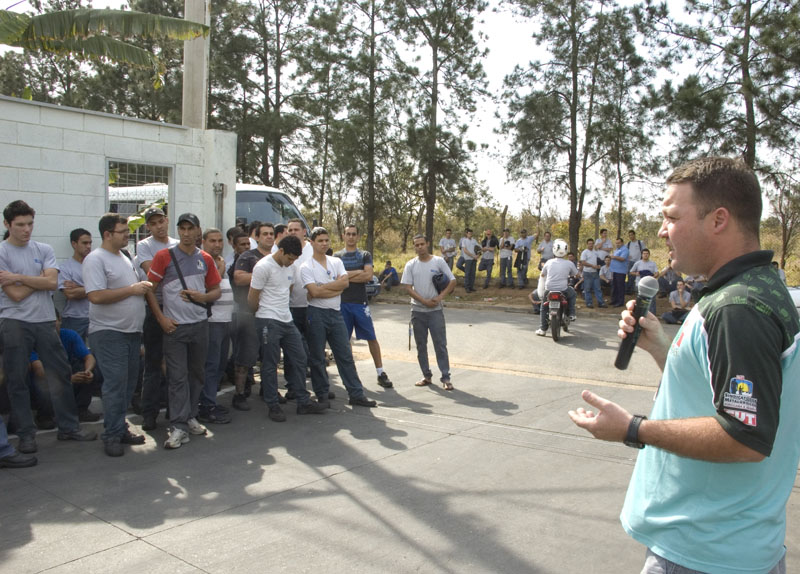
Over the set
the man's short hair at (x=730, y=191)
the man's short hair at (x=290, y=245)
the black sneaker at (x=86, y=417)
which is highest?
the man's short hair at (x=730, y=191)

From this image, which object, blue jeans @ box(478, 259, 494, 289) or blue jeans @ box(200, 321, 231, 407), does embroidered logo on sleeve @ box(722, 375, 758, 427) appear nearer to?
blue jeans @ box(200, 321, 231, 407)

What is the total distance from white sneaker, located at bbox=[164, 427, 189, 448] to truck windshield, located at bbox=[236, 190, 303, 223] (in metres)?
8.07

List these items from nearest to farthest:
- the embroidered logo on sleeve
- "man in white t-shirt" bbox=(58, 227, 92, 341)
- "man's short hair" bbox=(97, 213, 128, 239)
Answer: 1. the embroidered logo on sleeve
2. "man's short hair" bbox=(97, 213, 128, 239)
3. "man in white t-shirt" bbox=(58, 227, 92, 341)

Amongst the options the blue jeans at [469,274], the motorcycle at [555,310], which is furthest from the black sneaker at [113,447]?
the blue jeans at [469,274]

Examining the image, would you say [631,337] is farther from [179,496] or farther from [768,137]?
[768,137]

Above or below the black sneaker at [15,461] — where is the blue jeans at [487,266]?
above

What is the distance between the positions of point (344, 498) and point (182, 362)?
2.40 m

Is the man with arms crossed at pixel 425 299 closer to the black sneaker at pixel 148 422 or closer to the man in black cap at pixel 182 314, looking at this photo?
the man in black cap at pixel 182 314

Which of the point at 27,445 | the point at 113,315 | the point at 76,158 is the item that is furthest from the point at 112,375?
the point at 76,158

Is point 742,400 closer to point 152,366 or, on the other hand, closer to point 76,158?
point 152,366

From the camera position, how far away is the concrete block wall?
783 cm

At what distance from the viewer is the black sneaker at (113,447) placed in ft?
18.3

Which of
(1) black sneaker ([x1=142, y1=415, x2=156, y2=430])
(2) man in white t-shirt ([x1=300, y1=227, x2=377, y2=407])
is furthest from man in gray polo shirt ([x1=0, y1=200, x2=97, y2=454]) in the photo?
(2) man in white t-shirt ([x1=300, y1=227, x2=377, y2=407])

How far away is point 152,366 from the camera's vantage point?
6.52 meters
